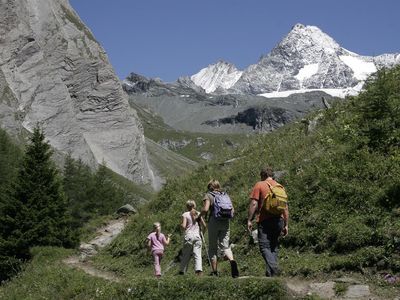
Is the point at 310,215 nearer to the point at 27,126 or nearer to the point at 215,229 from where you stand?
the point at 215,229

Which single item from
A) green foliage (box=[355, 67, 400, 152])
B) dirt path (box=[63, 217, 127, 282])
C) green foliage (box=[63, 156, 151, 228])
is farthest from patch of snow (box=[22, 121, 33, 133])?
green foliage (box=[355, 67, 400, 152])

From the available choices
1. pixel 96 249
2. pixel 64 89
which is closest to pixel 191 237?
pixel 96 249

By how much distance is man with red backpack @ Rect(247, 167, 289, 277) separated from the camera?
39.8ft

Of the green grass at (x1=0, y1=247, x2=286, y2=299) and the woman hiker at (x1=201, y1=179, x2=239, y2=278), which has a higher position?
the woman hiker at (x1=201, y1=179, x2=239, y2=278)

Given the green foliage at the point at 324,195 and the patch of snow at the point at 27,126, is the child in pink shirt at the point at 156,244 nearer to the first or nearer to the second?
the green foliage at the point at 324,195

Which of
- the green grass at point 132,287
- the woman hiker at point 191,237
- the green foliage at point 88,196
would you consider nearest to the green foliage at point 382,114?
the woman hiker at point 191,237

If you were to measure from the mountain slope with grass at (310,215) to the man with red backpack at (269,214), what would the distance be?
2.61 ft

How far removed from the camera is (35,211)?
113ft

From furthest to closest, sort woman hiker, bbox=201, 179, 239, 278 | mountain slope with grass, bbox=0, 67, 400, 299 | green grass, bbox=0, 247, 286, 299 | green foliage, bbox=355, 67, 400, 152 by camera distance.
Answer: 1. green foliage, bbox=355, 67, 400, 152
2. woman hiker, bbox=201, 179, 239, 278
3. mountain slope with grass, bbox=0, 67, 400, 299
4. green grass, bbox=0, 247, 286, 299

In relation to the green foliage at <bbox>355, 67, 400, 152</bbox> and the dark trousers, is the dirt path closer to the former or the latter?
the dark trousers

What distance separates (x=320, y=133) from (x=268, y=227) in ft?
32.4

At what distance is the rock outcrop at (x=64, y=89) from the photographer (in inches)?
5325

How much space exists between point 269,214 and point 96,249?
15.8 metres

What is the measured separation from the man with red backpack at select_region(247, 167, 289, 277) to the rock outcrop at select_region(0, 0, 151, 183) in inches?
4527
